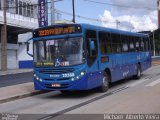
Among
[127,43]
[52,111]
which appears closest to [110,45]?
[127,43]

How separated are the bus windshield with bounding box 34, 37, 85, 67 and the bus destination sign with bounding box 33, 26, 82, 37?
11.1 inches

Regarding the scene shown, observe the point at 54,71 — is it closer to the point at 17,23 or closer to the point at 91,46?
the point at 91,46

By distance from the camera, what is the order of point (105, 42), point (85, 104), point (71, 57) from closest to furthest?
point (85, 104) < point (71, 57) < point (105, 42)

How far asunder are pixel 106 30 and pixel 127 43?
12.0 ft

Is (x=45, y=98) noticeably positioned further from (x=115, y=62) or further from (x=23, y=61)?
(x=23, y=61)

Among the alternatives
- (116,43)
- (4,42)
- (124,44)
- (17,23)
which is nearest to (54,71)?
(116,43)

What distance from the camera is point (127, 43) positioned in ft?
70.9

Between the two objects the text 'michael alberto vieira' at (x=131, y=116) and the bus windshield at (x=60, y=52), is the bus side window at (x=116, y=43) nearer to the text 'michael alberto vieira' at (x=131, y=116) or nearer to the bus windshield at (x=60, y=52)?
the bus windshield at (x=60, y=52)

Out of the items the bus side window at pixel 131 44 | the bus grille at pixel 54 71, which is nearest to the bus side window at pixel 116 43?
the bus side window at pixel 131 44

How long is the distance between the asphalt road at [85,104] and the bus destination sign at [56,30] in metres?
2.50

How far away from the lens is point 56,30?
52.5 ft

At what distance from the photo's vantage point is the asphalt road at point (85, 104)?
38.0 ft

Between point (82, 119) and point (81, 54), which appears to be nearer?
point (82, 119)

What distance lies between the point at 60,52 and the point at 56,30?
0.95 metres
